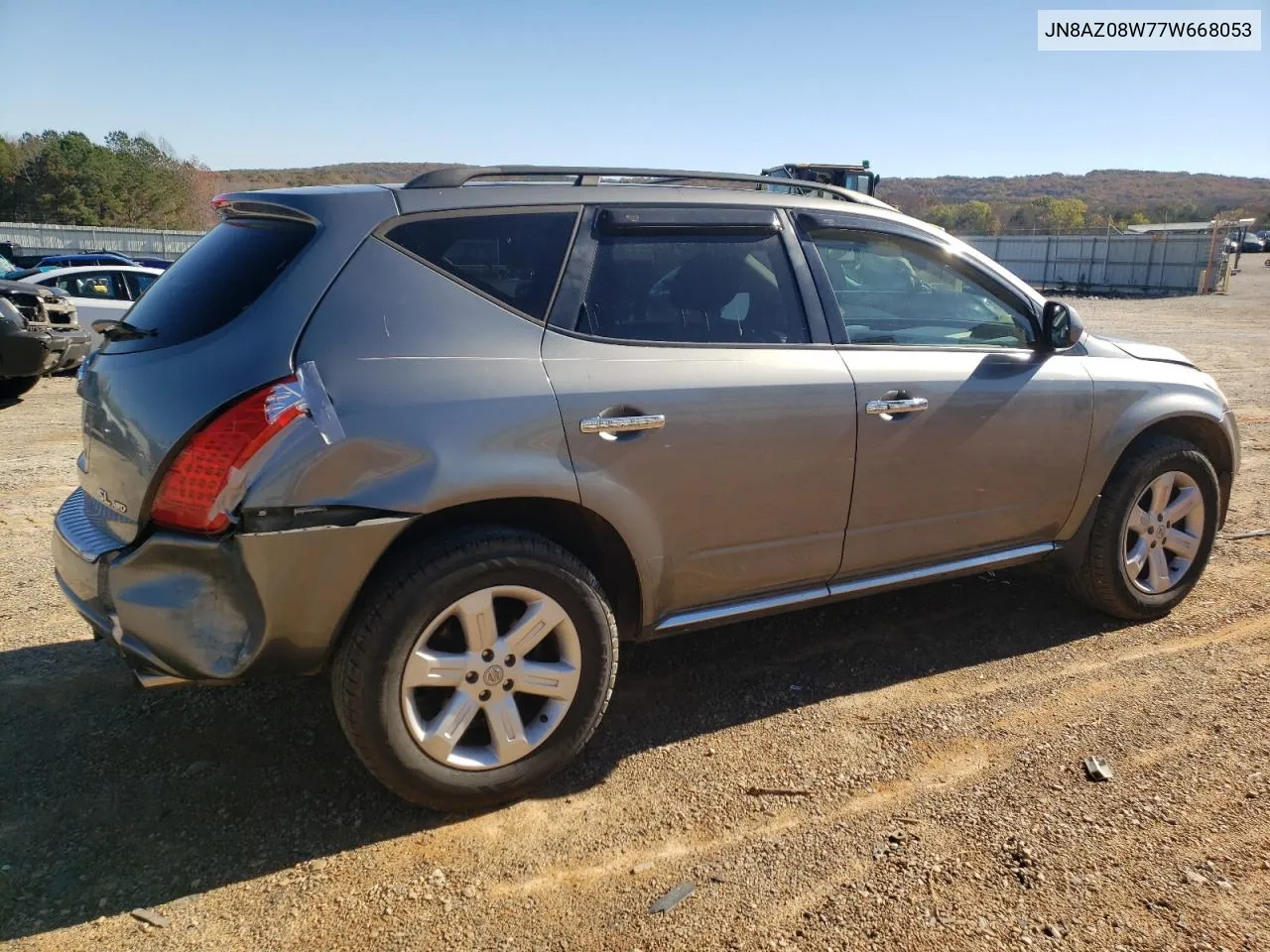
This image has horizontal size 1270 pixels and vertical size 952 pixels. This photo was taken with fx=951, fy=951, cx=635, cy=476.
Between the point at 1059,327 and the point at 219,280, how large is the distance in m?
3.15

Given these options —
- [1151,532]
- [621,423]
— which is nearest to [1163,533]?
[1151,532]

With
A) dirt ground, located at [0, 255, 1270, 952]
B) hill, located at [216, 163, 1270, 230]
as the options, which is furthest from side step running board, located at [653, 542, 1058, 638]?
hill, located at [216, 163, 1270, 230]

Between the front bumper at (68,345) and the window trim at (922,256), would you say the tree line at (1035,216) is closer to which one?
the front bumper at (68,345)

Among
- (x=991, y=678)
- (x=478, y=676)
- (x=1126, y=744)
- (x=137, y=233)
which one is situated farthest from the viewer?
(x=137, y=233)

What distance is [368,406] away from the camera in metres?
2.59

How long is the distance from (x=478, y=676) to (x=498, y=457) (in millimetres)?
654

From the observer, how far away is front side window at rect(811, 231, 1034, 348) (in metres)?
3.62

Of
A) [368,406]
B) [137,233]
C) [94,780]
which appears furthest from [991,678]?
[137,233]

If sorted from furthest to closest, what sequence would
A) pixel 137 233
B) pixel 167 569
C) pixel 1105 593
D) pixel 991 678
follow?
pixel 137 233 < pixel 1105 593 < pixel 991 678 < pixel 167 569

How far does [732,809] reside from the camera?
293 centimetres

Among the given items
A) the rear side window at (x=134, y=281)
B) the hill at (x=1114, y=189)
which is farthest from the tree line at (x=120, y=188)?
the hill at (x=1114, y=189)

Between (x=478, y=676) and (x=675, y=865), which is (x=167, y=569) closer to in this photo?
(x=478, y=676)

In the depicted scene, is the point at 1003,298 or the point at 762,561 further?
the point at 1003,298

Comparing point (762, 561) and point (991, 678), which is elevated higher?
point (762, 561)
